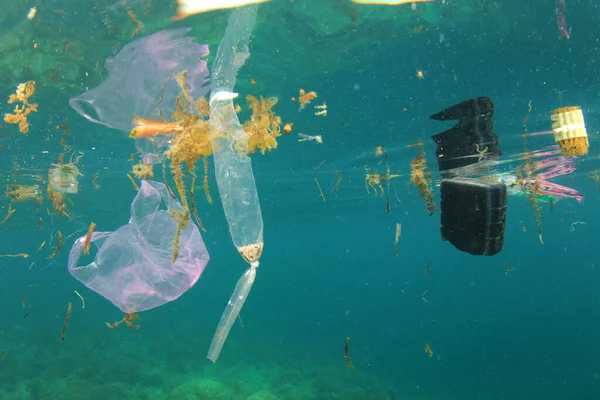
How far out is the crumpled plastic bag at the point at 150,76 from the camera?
5.36 m

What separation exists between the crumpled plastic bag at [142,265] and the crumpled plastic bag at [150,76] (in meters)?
1.92

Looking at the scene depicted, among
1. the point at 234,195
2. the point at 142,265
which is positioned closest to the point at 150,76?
the point at 142,265

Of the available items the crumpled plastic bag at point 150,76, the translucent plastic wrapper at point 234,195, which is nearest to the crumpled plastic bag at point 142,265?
the translucent plastic wrapper at point 234,195

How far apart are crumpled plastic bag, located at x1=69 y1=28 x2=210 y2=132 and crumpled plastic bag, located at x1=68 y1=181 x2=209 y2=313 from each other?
6.30ft

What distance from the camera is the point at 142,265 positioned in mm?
3922

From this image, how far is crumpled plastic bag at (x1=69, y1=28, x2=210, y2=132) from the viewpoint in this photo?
536 centimetres

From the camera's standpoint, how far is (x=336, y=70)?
7.57 m

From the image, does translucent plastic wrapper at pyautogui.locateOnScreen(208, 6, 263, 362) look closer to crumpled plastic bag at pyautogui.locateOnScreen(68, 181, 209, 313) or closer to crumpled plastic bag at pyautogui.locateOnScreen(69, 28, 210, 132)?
crumpled plastic bag at pyautogui.locateOnScreen(68, 181, 209, 313)

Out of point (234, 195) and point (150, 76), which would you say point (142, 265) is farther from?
point (150, 76)

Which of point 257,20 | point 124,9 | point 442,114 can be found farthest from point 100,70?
point 442,114

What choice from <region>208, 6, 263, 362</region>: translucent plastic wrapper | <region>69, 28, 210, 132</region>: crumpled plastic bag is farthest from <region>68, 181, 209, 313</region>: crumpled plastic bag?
<region>69, 28, 210, 132</region>: crumpled plastic bag

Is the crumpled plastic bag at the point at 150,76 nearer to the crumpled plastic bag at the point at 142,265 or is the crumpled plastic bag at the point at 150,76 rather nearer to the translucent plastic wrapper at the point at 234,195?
the crumpled plastic bag at the point at 142,265

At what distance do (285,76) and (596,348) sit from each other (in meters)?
38.5

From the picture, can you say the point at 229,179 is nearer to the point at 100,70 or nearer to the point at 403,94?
the point at 100,70
